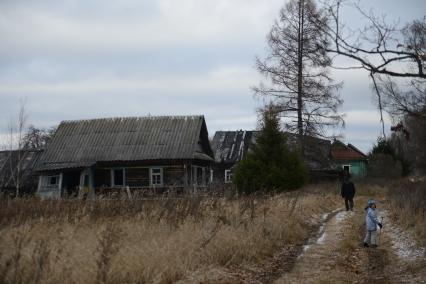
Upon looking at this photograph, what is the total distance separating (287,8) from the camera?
35.7 meters

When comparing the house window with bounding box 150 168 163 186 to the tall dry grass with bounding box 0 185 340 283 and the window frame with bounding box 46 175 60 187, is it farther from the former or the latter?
the tall dry grass with bounding box 0 185 340 283

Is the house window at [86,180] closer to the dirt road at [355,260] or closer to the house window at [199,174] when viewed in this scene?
the house window at [199,174]

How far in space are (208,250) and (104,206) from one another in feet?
11.0

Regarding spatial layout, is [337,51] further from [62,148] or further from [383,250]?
[62,148]

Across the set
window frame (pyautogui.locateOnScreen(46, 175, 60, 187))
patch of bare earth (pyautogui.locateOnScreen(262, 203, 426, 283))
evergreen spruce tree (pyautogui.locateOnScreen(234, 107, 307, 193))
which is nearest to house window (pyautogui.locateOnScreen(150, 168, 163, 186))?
window frame (pyautogui.locateOnScreen(46, 175, 60, 187))

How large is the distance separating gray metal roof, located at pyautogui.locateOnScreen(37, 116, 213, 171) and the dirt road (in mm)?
20322

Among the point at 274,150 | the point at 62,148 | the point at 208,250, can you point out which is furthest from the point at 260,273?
the point at 62,148

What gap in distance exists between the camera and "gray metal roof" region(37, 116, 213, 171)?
36.1m

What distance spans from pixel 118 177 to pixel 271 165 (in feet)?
42.0

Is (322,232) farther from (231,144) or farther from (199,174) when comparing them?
(231,144)

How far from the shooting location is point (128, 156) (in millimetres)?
36250

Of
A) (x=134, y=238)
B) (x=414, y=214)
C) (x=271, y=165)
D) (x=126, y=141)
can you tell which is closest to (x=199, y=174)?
(x=126, y=141)

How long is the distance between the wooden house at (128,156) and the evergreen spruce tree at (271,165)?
6.71 meters

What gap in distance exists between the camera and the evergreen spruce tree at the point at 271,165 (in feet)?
93.4
